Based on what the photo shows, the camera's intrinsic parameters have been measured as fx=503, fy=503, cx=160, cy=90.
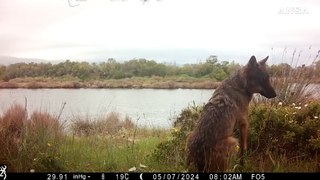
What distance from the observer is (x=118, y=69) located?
230 inches

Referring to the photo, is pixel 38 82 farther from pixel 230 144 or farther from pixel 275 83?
pixel 275 83

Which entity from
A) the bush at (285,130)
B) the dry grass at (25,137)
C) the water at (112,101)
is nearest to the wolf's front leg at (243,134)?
the bush at (285,130)

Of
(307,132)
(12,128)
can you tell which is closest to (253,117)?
(307,132)

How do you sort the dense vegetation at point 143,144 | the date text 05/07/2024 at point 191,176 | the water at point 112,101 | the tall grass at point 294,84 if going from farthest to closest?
the tall grass at point 294,84, the water at point 112,101, the dense vegetation at point 143,144, the date text 05/07/2024 at point 191,176

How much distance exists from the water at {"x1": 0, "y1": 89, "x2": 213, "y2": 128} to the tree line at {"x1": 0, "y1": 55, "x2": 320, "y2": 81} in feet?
0.69

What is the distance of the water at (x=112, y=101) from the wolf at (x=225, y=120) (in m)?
0.80

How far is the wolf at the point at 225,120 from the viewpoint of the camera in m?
4.99

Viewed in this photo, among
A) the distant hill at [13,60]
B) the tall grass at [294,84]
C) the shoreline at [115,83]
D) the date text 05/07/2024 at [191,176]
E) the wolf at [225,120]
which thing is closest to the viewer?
the date text 05/07/2024 at [191,176]

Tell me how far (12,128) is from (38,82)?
0.74 meters

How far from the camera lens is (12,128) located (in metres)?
6.16

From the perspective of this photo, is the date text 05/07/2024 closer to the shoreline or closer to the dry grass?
the dry grass

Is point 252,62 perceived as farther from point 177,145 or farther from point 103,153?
point 103,153

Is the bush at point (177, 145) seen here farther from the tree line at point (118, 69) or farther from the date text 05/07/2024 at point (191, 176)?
the tree line at point (118, 69)

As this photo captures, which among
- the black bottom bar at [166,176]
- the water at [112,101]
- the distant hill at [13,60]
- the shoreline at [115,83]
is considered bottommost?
the black bottom bar at [166,176]
